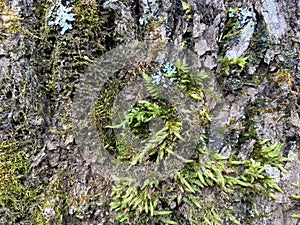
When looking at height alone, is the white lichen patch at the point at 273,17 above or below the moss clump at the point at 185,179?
above

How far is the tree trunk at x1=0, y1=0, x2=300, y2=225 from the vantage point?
1.05 m

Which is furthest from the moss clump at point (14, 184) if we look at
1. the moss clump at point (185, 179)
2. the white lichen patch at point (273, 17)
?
the white lichen patch at point (273, 17)

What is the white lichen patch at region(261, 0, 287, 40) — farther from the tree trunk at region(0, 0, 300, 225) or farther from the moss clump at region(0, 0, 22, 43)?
the moss clump at region(0, 0, 22, 43)

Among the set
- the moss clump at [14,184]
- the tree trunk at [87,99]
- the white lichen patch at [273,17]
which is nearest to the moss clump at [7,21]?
the tree trunk at [87,99]

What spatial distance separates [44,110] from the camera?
1081 millimetres

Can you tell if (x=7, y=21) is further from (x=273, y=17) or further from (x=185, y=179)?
(x=273, y=17)

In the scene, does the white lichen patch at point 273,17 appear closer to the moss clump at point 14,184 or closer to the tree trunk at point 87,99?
the tree trunk at point 87,99

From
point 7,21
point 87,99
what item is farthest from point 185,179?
point 7,21

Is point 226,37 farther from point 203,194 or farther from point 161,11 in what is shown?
point 203,194

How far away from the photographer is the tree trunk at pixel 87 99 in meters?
1.05

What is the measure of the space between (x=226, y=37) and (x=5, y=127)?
813 mm

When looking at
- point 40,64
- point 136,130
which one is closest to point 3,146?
point 40,64

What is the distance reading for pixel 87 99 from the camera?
41.8 inches

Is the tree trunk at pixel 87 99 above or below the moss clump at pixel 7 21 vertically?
below
